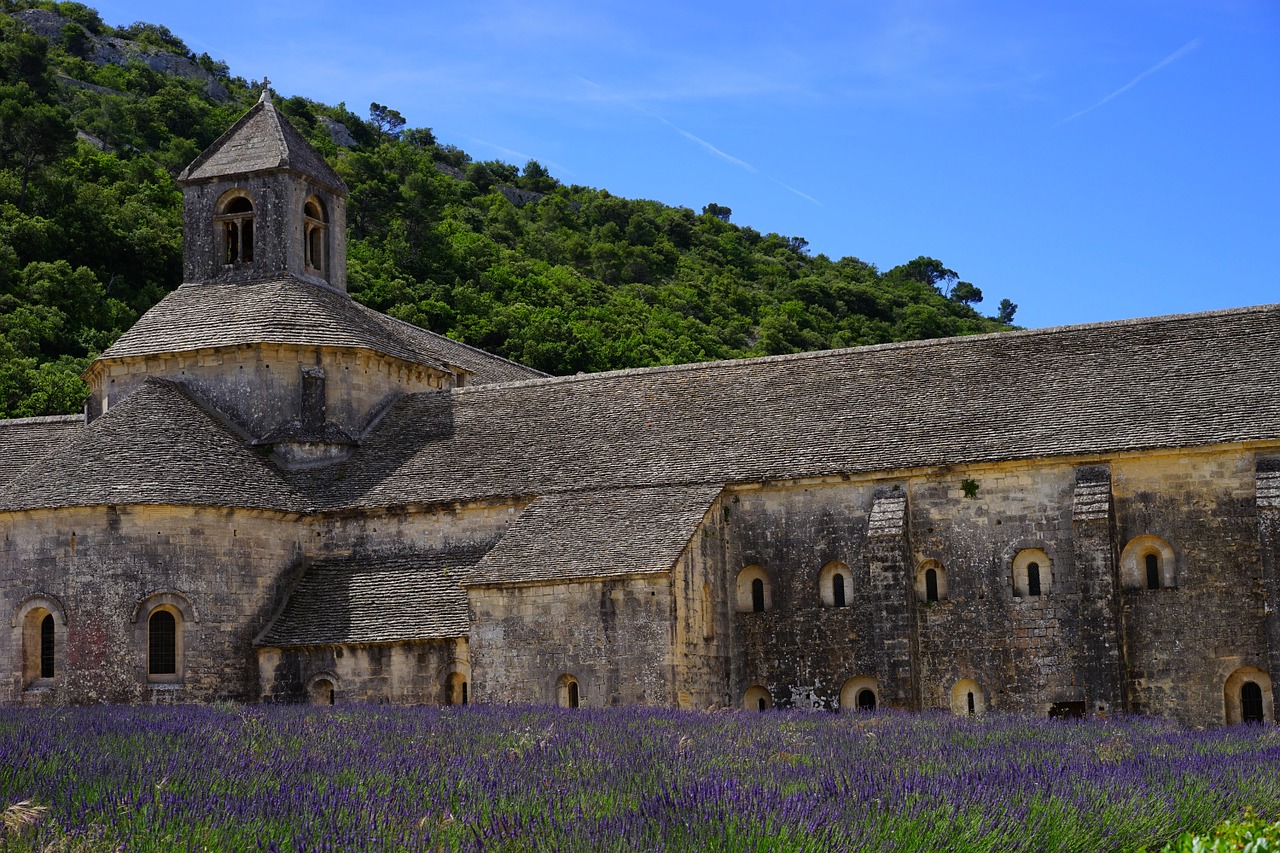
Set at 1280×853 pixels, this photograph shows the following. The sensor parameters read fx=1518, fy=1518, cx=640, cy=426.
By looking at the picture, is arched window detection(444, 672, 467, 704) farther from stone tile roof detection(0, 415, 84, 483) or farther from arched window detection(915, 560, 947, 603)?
stone tile roof detection(0, 415, 84, 483)

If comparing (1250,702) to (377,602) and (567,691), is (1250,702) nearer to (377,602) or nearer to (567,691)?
(567,691)

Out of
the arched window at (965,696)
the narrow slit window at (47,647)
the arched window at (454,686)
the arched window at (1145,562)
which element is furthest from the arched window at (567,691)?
Result: the narrow slit window at (47,647)

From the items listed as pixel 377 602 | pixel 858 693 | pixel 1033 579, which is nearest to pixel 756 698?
pixel 858 693

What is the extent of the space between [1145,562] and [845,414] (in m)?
7.19

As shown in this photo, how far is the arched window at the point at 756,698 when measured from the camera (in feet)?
105

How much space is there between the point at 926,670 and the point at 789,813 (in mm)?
21359

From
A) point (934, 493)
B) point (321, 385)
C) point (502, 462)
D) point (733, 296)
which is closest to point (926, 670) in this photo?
point (934, 493)

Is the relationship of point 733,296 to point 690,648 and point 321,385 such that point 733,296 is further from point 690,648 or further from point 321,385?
point 690,648

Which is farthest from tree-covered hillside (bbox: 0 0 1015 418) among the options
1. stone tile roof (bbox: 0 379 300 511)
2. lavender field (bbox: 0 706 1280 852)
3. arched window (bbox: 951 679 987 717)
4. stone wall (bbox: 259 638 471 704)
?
lavender field (bbox: 0 706 1280 852)

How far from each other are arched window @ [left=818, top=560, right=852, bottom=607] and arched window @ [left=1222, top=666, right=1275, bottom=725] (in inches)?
299

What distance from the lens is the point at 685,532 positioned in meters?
30.5

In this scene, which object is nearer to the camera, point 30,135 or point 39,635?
point 39,635

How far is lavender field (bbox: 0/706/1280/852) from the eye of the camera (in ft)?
31.1

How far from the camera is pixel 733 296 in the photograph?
92188mm
